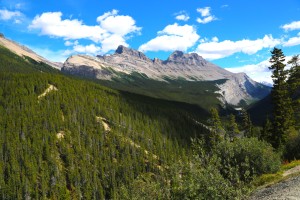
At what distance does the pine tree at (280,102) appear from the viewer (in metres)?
69.6

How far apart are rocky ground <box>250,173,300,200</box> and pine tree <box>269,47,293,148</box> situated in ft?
147

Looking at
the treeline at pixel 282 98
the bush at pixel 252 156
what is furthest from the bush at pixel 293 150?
the treeline at pixel 282 98

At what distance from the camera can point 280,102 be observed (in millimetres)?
71188

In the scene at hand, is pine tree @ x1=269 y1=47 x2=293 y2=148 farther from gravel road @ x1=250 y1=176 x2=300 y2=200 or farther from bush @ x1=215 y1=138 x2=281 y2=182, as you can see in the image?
gravel road @ x1=250 y1=176 x2=300 y2=200

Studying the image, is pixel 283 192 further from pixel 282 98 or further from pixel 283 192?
pixel 282 98

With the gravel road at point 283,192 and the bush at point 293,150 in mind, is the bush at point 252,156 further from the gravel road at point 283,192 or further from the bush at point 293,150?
the gravel road at point 283,192

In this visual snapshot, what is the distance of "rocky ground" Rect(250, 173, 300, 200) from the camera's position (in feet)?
76.5

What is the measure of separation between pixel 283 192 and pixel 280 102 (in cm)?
5045

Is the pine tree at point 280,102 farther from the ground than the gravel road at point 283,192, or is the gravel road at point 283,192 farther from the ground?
the pine tree at point 280,102

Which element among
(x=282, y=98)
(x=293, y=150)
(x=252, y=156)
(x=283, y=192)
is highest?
(x=282, y=98)

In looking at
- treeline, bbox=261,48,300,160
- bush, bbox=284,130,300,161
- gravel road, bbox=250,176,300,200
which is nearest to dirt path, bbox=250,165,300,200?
gravel road, bbox=250,176,300,200

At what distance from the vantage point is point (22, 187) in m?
174

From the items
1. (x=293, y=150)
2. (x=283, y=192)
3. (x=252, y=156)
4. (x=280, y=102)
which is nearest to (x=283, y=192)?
(x=283, y=192)

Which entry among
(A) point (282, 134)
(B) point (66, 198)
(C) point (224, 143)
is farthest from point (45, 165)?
(C) point (224, 143)
